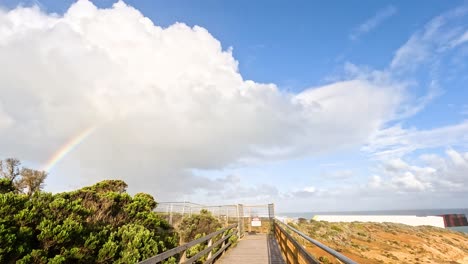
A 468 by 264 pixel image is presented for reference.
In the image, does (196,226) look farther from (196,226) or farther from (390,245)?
(390,245)

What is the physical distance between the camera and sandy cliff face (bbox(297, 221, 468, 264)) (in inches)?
1167

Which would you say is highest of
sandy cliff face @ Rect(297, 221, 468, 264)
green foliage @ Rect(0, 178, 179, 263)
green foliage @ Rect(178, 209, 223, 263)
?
green foliage @ Rect(0, 178, 179, 263)

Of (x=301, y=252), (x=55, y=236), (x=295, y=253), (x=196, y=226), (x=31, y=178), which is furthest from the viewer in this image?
(x=31, y=178)

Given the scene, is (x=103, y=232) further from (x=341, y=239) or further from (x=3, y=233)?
(x=341, y=239)

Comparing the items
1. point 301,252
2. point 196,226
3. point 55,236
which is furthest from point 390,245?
point 55,236

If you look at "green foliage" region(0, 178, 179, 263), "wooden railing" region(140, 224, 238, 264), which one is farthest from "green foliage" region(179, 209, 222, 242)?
"green foliage" region(0, 178, 179, 263)

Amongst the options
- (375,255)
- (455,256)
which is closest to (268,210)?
(375,255)

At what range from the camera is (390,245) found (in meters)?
36.1

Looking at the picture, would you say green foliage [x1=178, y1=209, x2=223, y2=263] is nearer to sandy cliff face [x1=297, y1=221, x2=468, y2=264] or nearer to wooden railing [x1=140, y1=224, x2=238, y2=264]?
sandy cliff face [x1=297, y1=221, x2=468, y2=264]

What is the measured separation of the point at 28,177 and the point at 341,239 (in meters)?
34.1

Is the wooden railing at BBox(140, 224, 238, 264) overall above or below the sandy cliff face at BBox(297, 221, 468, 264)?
above

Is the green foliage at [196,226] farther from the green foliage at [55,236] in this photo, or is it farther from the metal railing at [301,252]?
the metal railing at [301,252]

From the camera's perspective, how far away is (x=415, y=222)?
63250 mm

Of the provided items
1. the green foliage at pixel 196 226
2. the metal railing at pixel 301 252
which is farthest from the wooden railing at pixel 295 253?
the green foliage at pixel 196 226
